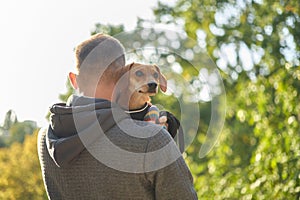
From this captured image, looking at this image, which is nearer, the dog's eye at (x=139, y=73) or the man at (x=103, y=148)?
the man at (x=103, y=148)

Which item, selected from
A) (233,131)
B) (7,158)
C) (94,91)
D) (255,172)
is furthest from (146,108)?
(7,158)

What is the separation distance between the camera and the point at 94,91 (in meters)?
2.09

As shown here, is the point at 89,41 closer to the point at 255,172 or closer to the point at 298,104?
the point at 298,104

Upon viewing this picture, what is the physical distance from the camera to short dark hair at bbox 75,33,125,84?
81.9 inches

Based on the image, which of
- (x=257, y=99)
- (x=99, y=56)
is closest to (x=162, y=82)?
(x=99, y=56)

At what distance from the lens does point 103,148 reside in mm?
2008

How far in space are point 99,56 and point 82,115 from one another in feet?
0.59

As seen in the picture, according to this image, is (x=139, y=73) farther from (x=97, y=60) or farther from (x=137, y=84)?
(x=97, y=60)

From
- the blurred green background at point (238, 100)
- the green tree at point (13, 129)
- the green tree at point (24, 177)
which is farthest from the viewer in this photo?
the green tree at point (24, 177)

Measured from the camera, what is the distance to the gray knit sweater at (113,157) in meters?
1.98

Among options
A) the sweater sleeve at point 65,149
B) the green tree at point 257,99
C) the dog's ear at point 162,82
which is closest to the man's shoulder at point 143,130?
the sweater sleeve at point 65,149

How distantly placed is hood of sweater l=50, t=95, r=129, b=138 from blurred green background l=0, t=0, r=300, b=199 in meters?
0.38

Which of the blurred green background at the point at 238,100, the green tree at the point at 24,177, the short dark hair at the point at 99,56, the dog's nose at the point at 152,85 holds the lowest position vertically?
the green tree at the point at 24,177

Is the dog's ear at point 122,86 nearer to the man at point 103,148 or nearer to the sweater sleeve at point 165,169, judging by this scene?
the man at point 103,148
